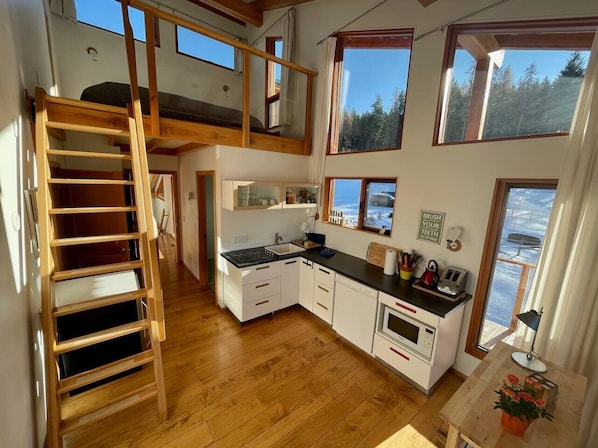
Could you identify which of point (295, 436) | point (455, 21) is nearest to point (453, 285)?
point (295, 436)

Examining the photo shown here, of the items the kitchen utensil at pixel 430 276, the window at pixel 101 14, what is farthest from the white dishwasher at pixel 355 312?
the window at pixel 101 14

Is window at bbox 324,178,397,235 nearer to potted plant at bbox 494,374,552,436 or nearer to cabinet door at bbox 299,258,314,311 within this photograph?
cabinet door at bbox 299,258,314,311

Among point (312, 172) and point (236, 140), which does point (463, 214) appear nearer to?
point (312, 172)

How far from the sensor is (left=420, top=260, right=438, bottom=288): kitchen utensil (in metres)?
2.39

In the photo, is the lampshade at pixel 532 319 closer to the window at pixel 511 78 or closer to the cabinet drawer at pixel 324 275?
the window at pixel 511 78

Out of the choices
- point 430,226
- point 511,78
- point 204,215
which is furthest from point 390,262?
point 204,215

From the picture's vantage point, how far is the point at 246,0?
407cm

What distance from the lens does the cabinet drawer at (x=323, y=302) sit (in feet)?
9.86

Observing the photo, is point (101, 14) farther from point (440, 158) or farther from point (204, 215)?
point (440, 158)

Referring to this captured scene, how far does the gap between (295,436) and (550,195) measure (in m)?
2.66

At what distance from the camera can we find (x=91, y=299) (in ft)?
5.95

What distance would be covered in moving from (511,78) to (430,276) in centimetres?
183

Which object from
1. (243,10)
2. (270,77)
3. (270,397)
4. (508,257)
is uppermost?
(243,10)

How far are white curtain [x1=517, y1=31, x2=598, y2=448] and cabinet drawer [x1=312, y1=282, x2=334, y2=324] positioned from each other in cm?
187
